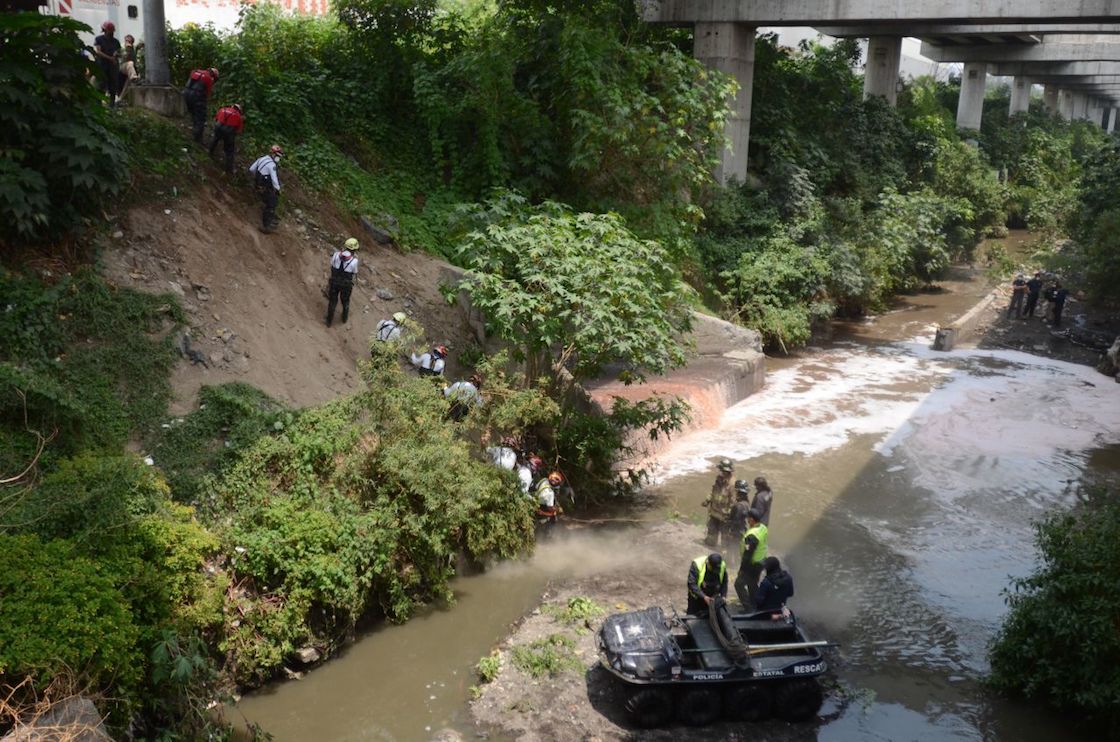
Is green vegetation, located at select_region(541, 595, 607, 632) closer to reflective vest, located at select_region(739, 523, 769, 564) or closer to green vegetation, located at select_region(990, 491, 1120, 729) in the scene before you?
reflective vest, located at select_region(739, 523, 769, 564)

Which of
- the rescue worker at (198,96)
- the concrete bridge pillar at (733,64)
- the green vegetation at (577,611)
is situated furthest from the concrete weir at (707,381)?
the rescue worker at (198,96)

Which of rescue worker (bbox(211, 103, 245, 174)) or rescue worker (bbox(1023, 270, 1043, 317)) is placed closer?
rescue worker (bbox(211, 103, 245, 174))

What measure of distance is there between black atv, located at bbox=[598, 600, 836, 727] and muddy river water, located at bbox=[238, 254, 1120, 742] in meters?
0.55

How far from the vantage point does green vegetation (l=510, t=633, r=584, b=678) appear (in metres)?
9.96

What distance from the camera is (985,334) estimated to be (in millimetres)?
27031

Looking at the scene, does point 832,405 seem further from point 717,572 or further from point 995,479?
point 717,572

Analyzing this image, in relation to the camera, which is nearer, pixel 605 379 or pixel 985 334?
pixel 605 379

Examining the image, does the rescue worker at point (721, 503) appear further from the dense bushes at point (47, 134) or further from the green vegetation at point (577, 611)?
the dense bushes at point (47, 134)

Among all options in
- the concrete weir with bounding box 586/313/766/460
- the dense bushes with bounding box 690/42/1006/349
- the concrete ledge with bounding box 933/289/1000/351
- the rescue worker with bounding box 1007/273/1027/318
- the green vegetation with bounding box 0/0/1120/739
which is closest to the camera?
the green vegetation with bounding box 0/0/1120/739

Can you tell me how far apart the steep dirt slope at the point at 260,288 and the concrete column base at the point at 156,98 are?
204 centimetres

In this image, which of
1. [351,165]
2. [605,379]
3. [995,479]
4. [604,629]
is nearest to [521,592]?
[604,629]

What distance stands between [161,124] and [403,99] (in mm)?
6771

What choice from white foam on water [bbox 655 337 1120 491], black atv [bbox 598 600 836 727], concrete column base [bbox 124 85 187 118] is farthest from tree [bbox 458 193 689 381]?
concrete column base [bbox 124 85 187 118]

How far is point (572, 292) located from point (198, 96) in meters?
7.47
